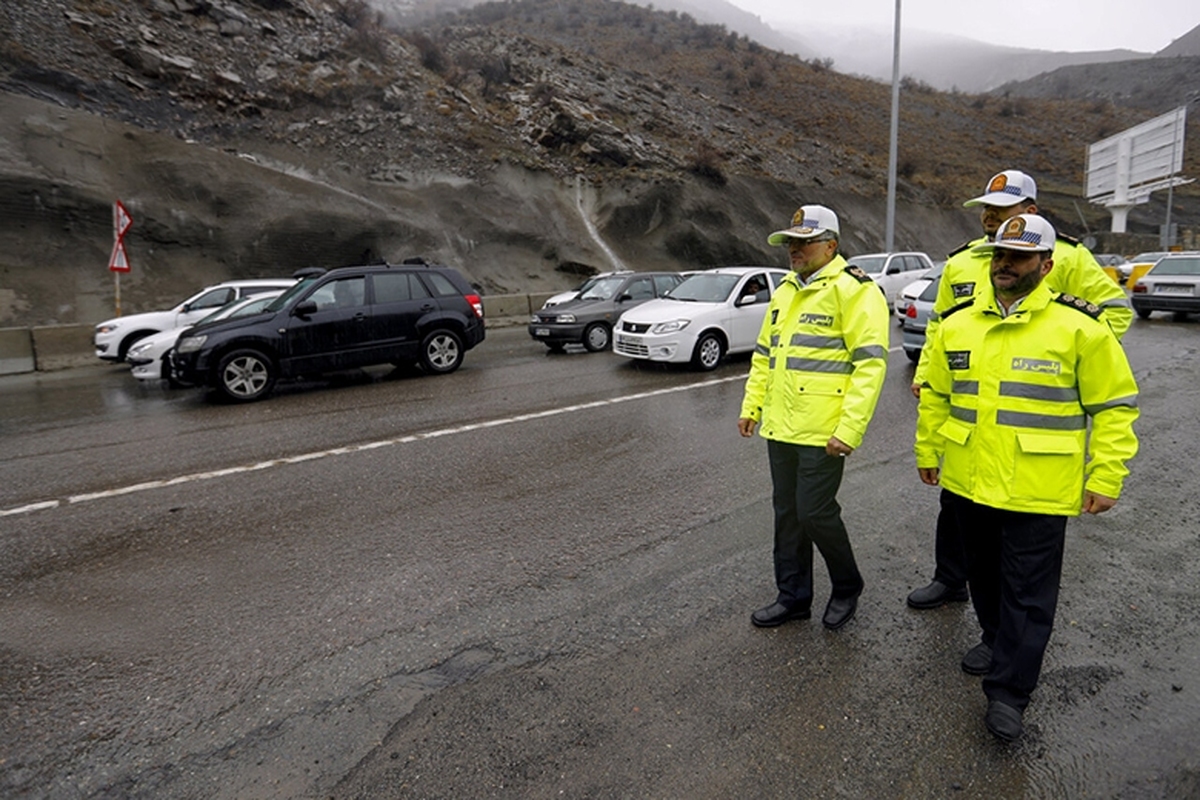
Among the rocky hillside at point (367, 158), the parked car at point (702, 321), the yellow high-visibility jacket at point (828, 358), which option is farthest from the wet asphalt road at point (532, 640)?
the rocky hillside at point (367, 158)

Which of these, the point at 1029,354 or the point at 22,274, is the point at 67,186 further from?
the point at 1029,354

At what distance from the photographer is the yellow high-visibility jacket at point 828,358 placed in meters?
3.06

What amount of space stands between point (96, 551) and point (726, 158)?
33944 mm

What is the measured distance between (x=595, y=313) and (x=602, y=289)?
5.02 ft

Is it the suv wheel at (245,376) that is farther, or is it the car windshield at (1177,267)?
the car windshield at (1177,267)

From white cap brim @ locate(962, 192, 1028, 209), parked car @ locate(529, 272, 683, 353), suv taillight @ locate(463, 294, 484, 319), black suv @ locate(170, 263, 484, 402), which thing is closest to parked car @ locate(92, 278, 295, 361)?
black suv @ locate(170, 263, 484, 402)

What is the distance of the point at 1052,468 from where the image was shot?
249cm

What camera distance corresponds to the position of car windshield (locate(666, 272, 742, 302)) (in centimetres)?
1152

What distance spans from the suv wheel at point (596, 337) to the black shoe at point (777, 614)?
10.1 m

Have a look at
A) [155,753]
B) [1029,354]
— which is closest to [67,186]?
[155,753]

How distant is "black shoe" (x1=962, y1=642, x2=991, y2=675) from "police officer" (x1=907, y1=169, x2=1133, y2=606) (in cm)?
47

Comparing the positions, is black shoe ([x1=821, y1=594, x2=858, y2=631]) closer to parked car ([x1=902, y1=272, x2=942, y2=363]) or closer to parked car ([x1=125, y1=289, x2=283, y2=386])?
parked car ([x1=902, y1=272, x2=942, y2=363])

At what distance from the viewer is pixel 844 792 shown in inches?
92.3

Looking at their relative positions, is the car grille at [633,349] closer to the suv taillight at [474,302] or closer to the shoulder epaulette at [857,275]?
the suv taillight at [474,302]
